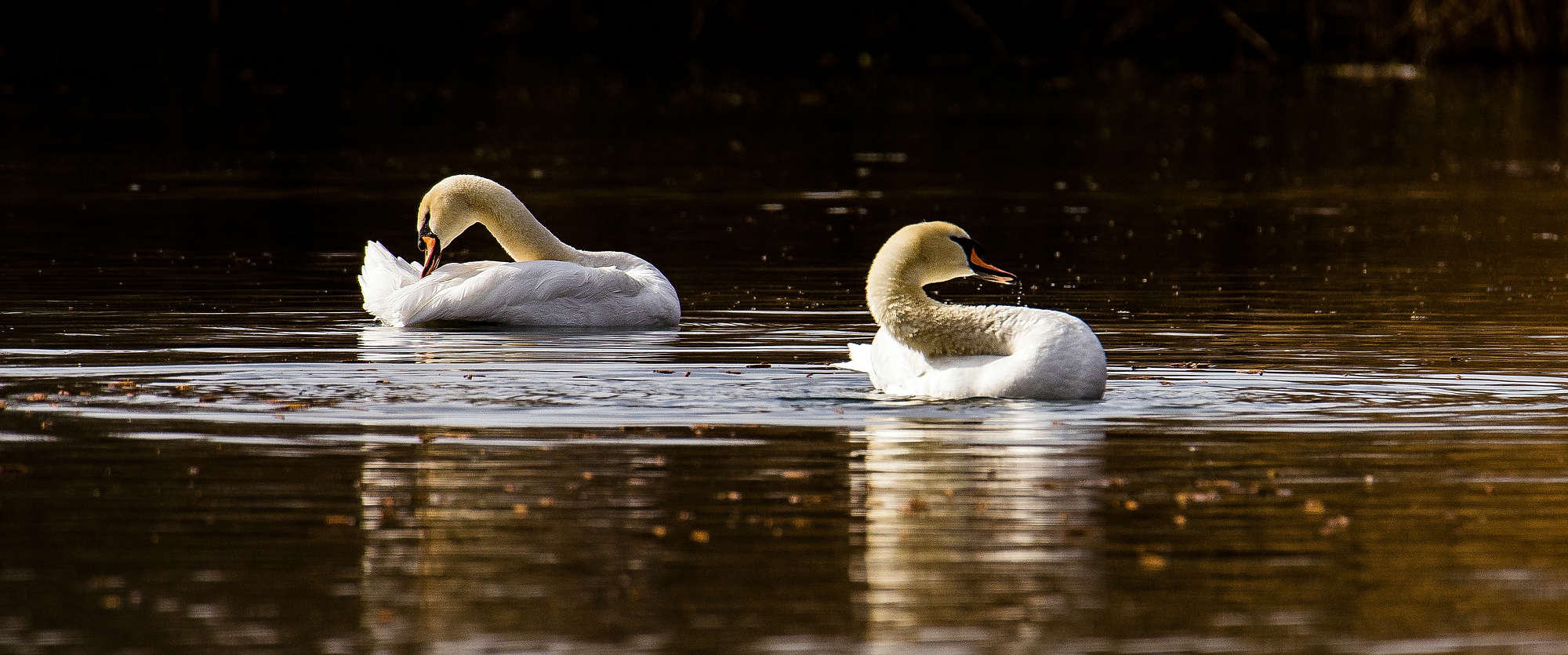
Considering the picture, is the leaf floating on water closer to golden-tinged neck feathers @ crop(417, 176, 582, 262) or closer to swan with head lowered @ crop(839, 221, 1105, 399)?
swan with head lowered @ crop(839, 221, 1105, 399)

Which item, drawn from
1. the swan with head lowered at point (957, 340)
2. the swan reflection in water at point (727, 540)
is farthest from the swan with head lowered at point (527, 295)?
the swan reflection in water at point (727, 540)

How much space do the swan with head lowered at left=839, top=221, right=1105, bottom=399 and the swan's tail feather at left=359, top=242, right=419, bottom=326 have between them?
384cm

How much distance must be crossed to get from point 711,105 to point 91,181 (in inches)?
669

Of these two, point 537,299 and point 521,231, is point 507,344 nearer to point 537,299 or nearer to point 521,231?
point 537,299

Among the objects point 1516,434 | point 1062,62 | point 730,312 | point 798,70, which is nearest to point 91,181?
point 730,312

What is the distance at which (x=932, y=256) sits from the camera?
11.7m

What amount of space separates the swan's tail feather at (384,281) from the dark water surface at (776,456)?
23 centimetres

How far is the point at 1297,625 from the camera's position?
6738 mm

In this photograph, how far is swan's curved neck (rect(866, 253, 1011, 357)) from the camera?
36.8 feet

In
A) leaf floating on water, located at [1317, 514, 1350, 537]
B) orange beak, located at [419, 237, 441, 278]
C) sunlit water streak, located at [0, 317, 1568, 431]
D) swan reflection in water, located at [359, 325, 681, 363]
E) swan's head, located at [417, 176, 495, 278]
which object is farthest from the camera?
swan's head, located at [417, 176, 495, 278]

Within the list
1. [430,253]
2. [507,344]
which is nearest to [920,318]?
[507,344]

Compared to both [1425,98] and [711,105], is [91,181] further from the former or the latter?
[1425,98]

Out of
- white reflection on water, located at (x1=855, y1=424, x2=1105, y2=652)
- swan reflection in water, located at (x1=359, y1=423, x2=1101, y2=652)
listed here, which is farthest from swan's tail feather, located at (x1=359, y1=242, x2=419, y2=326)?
white reflection on water, located at (x1=855, y1=424, x2=1105, y2=652)

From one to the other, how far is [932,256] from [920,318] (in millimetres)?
417
